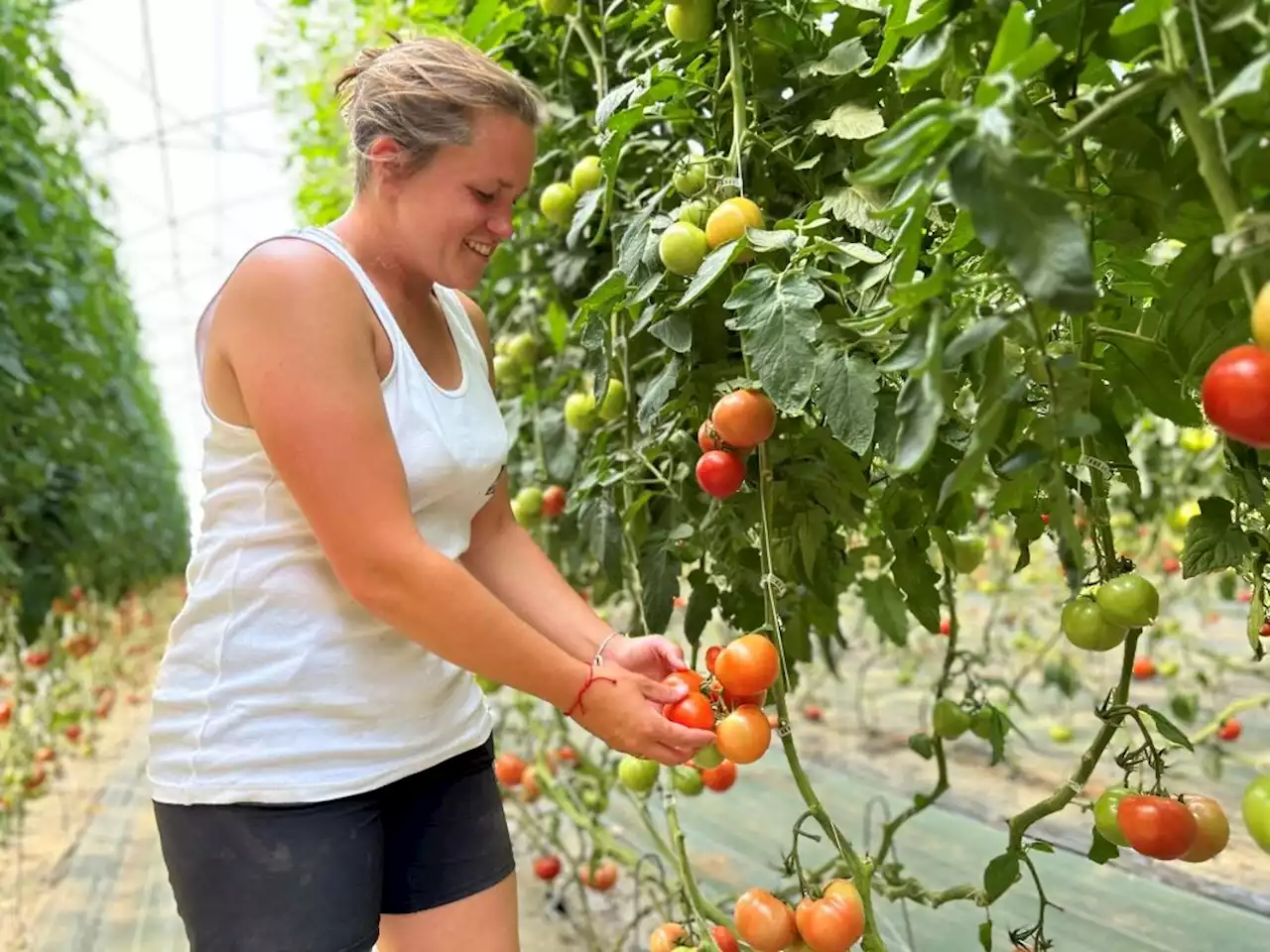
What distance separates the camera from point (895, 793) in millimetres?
2566

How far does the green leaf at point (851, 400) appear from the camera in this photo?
79 centimetres

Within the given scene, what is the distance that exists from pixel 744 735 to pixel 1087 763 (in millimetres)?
292

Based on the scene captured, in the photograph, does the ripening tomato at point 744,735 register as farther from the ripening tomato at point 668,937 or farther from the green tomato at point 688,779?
the green tomato at point 688,779

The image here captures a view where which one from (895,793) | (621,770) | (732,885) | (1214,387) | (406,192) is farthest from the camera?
(895,793)

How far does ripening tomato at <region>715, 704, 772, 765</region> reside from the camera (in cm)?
91

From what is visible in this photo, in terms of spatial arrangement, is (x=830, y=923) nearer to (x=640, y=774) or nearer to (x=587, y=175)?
(x=640, y=774)

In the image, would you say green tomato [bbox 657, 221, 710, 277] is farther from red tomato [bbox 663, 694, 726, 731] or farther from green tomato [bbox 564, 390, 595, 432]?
green tomato [bbox 564, 390, 595, 432]

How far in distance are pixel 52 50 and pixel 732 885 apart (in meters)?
2.27

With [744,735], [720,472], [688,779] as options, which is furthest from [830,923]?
[688,779]

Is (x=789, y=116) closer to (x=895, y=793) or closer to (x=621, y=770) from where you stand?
(x=621, y=770)

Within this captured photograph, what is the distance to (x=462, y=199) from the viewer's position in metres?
0.95

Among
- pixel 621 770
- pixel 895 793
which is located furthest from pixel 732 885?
pixel 621 770

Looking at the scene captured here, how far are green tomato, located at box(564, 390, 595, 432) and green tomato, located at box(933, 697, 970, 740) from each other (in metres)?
0.60

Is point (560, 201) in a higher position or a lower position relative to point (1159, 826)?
higher
